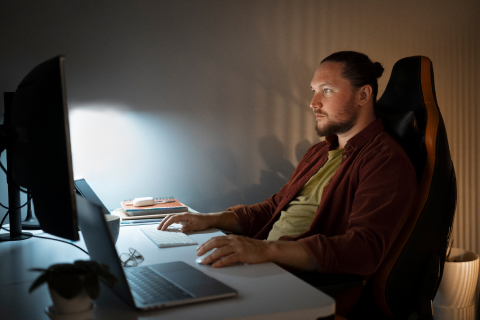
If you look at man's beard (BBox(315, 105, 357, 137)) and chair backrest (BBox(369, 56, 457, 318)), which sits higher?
man's beard (BBox(315, 105, 357, 137))

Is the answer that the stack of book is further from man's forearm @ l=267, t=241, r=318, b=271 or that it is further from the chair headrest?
the chair headrest

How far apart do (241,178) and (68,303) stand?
5.24 feet

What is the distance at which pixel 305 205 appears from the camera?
1542 mm

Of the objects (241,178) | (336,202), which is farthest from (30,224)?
(336,202)

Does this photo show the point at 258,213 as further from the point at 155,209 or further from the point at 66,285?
the point at 66,285

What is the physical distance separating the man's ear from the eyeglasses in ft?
3.19

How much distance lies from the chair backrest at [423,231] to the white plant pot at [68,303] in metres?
0.84

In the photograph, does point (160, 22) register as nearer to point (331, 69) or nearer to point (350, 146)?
point (331, 69)

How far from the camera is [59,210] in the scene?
79 cm

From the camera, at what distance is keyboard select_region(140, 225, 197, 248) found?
118cm

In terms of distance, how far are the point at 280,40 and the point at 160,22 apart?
66 cm

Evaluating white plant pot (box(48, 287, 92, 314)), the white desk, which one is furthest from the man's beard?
white plant pot (box(48, 287, 92, 314))

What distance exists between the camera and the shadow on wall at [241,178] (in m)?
2.13

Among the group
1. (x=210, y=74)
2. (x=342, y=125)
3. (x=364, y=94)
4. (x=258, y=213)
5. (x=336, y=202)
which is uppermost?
(x=210, y=74)
